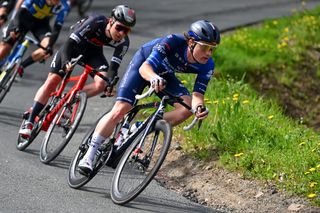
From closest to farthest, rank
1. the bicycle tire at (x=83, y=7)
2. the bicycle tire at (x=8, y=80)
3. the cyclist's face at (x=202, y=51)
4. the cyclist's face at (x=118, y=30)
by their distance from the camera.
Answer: the cyclist's face at (x=202, y=51) < the cyclist's face at (x=118, y=30) < the bicycle tire at (x=8, y=80) < the bicycle tire at (x=83, y=7)

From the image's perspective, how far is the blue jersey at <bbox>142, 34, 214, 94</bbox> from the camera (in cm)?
956

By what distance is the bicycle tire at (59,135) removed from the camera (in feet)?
34.9

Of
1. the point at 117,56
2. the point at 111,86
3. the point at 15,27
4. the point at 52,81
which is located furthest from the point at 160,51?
the point at 15,27

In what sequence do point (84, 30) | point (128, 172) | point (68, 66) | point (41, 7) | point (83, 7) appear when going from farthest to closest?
point (83, 7) → point (41, 7) → point (84, 30) → point (68, 66) → point (128, 172)

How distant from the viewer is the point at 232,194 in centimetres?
977

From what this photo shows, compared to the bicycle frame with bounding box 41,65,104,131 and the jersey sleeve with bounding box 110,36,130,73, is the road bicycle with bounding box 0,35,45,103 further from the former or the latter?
the jersey sleeve with bounding box 110,36,130,73

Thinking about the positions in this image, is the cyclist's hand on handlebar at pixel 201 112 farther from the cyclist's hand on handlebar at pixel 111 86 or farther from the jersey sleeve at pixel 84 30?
the jersey sleeve at pixel 84 30

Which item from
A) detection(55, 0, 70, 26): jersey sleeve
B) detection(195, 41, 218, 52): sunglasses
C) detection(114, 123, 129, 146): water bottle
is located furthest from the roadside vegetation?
detection(55, 0, 70, 26): jersey sleeve

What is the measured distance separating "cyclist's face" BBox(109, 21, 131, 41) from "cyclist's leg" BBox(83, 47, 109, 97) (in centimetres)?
54

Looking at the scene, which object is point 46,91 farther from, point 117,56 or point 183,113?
point 183,113

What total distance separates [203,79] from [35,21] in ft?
15.0

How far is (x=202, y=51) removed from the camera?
9.35 meters

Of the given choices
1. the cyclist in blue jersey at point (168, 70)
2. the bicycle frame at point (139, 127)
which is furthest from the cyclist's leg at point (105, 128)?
the bicycle frame at point (139, 127)

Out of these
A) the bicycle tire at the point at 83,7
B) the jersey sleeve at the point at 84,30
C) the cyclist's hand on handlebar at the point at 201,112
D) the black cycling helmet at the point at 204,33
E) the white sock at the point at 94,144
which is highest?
the black cycling helmet at the point at 204,33
